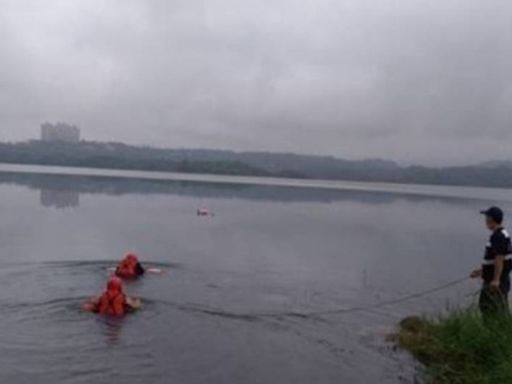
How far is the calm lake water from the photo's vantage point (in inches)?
550

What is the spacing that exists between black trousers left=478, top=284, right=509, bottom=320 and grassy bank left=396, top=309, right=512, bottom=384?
21 centimetres

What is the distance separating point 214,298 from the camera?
2122 cm

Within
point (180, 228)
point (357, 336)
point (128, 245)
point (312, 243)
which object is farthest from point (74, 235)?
point (357, 336)

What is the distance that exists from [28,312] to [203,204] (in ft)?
182

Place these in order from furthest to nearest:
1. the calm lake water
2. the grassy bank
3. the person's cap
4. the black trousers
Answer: the calm lake water
the person's cap
the black trousers
the grassy bank

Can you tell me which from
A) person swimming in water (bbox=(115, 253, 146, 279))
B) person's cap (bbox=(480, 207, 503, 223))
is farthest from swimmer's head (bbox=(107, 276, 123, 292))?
person's cap (bbox=(480, 207, 503, 223))

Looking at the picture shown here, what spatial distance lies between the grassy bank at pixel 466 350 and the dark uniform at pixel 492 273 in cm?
32

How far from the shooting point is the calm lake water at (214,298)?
550 inches

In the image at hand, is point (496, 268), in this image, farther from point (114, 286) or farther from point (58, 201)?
point (58, 201)

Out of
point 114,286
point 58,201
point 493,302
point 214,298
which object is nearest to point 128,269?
point 214,298

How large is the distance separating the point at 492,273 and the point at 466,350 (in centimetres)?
169

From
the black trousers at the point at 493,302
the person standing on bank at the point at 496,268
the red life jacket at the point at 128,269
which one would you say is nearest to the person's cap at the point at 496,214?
the person standing on bank at the point at 496,268

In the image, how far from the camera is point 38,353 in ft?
46.3

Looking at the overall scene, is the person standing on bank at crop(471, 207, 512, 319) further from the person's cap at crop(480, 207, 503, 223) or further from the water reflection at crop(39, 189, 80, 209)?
the water reflection at crop(39, 189, 80, 209)
